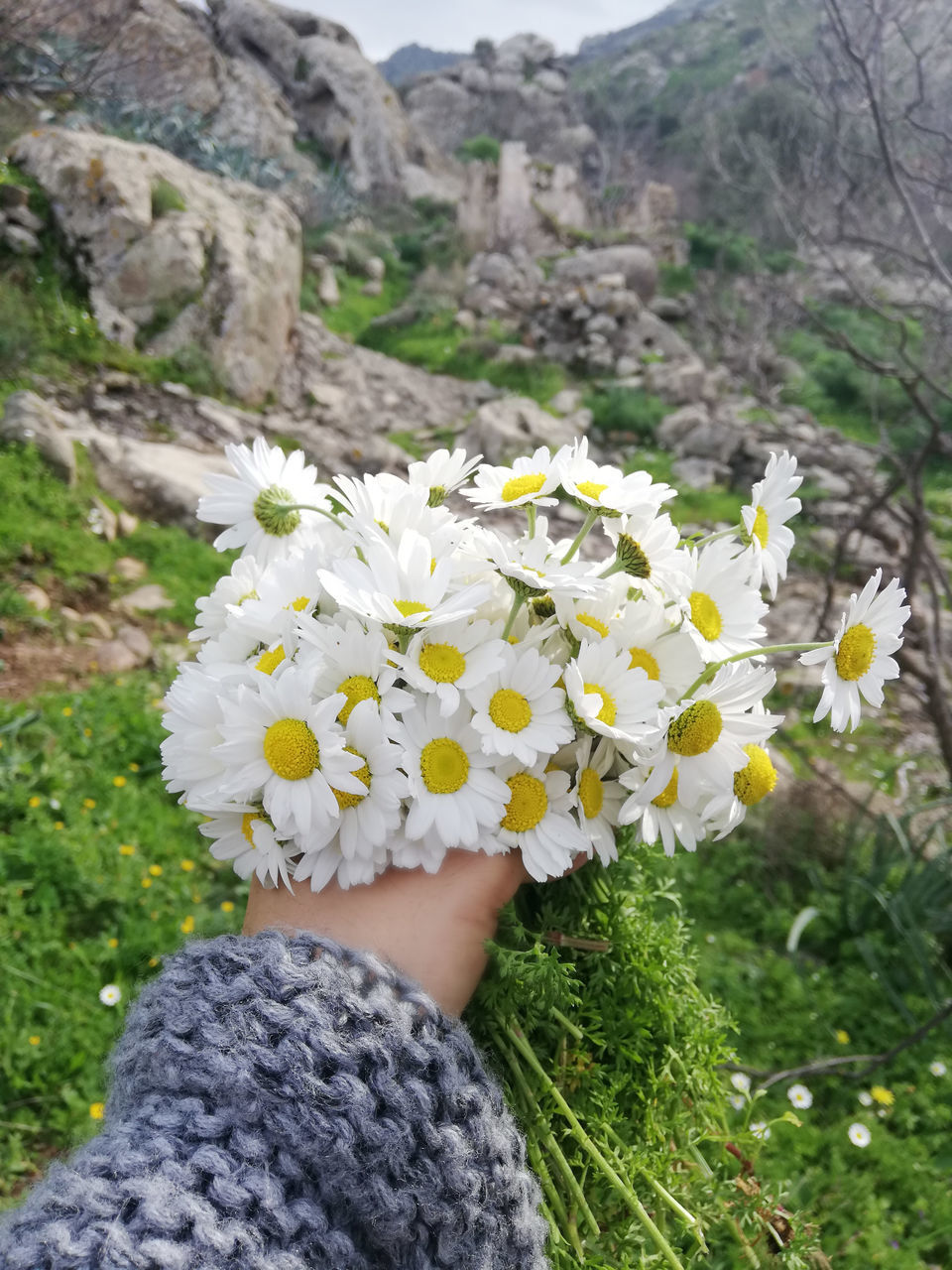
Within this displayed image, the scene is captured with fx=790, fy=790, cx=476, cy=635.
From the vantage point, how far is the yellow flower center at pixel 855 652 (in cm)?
72

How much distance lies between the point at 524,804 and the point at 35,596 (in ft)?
9.69

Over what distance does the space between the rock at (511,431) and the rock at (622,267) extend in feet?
20.8

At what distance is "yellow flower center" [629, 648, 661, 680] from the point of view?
742 millimetres

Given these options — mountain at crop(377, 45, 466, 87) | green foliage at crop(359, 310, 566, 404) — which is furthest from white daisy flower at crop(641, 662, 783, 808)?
mountain at crop(377, 45, 466, 87)

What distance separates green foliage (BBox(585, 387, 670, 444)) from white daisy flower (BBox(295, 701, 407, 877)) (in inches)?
302

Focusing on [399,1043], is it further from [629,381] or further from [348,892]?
[629,381]

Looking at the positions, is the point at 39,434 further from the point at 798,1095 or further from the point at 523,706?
the point at 798,1095

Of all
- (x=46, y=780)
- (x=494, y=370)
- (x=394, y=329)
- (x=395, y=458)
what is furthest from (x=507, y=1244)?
(x=394, y=329)

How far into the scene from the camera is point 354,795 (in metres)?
0.68

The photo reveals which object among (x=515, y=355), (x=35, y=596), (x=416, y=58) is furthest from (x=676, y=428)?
(x=416, y=58)

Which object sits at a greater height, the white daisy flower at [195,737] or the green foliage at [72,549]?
the white daisy flower at [195,737]

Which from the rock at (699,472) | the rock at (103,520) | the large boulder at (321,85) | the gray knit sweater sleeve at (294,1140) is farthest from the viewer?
the large boulder at (321,85)

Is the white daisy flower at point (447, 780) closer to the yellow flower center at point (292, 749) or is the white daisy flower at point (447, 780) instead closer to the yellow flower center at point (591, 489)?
the yellow flower center at point (292, 749)

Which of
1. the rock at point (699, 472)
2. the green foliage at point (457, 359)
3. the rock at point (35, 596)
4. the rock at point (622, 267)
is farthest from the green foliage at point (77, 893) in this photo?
the rock at point (622, 267)
